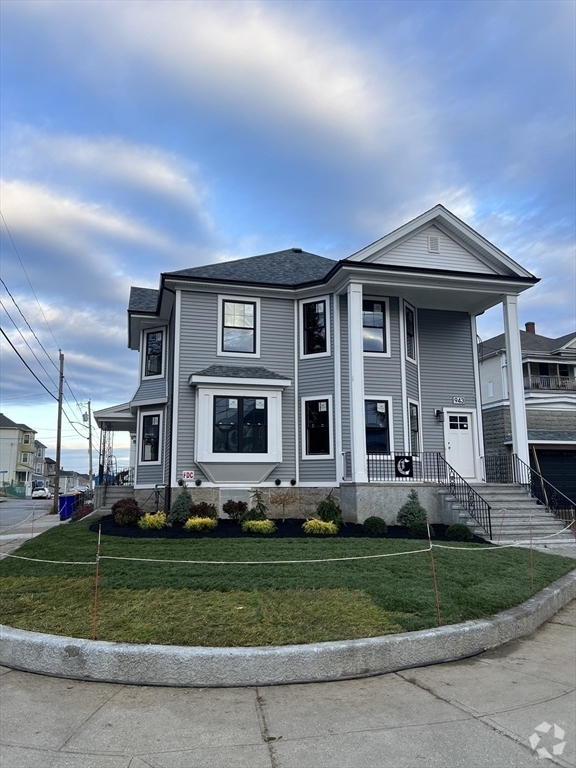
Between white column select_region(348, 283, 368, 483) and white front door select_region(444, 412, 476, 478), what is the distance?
420cm

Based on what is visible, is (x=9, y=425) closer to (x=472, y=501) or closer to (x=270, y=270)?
(x=270, y=270)

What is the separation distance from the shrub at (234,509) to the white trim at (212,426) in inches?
48.4

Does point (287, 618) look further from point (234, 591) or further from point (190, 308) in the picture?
point (190, 308)

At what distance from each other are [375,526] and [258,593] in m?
6.38

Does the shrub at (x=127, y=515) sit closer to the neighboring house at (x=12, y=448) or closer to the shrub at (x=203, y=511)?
the shrub at (x=203, y=511)

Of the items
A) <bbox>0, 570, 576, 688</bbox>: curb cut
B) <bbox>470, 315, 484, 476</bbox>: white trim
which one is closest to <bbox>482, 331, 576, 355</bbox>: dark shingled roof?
<bbox>470, 315, 484, 476</bbox>: white trim

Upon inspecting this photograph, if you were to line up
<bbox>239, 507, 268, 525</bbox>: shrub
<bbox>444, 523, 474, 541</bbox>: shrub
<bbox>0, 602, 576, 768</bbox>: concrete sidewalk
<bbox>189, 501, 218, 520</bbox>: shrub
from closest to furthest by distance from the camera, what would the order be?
<bbox>0, 602, 576, 768</bbox>: concrete sidewalk → <bbox>444, 523, 474, 541</bbox>: shrub → <bbox>239, 507, 268, 525</bbox>: shrub → <bbox>189, 501, 218, 520</bbox>: shrub

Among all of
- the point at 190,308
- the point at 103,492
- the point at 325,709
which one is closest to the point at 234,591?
the point at 325,709

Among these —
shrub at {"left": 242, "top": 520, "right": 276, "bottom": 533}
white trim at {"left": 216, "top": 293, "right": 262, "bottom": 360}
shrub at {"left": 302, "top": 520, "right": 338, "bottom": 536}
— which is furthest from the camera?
white trim at {"left": 216, "top": 293, "right": 262, "bottom": 360}

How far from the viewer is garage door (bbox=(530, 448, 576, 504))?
68.9ft

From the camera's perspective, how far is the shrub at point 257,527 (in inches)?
510

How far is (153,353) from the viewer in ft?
62.7

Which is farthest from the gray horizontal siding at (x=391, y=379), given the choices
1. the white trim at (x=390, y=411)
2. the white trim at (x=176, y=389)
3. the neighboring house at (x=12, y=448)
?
the neighboring house at (x=12, y=448)

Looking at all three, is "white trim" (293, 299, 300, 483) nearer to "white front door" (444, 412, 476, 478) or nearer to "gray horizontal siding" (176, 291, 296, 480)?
"gray horizontal siding" (176, 291, 296, 480)
